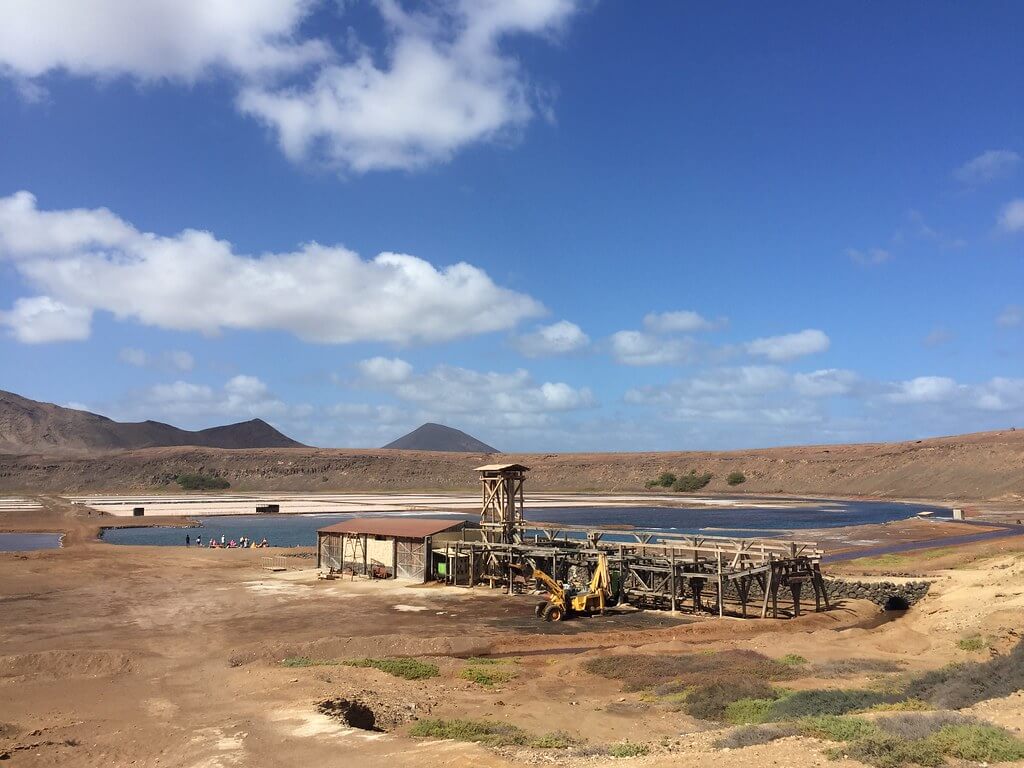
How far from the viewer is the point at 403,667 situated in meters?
21.8

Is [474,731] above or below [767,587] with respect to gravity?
below

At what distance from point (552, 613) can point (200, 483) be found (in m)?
157

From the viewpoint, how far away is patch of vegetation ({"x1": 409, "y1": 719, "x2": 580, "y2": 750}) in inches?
570

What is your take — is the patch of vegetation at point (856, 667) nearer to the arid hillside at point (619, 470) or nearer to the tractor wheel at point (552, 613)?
the tractor wheel at point (552, 613)

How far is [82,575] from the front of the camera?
44.8m

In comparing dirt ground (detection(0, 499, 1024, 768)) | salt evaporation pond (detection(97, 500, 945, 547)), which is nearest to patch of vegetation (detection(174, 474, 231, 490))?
salt evaporation pond (detection(97, 500, 945, 547))

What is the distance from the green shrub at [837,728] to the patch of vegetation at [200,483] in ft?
571

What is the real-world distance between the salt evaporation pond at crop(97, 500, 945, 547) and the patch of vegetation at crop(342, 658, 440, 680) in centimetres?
4942

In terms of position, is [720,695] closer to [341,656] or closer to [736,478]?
[341,656]

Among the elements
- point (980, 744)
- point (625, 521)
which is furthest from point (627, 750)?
point (625, 521)

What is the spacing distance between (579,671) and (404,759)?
9530 mm

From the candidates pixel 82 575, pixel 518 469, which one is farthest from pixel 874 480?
pixel 82 575

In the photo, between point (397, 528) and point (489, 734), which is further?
point (397, 528)

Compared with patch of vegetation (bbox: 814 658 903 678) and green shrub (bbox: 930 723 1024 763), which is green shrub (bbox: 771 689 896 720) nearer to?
patch of vegetation (bbox: 814 658 903 678)
